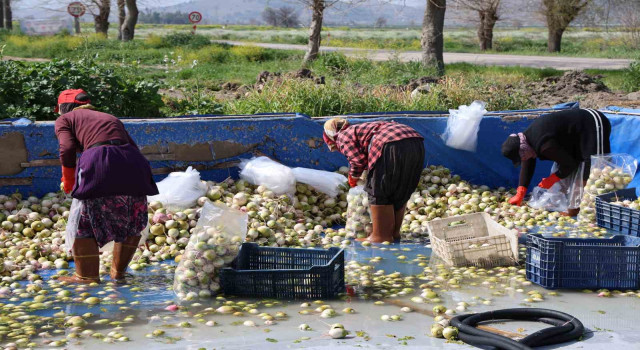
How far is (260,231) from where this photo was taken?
6.43m

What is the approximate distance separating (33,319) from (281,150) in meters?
3.76

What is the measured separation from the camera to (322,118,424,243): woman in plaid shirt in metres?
6.27

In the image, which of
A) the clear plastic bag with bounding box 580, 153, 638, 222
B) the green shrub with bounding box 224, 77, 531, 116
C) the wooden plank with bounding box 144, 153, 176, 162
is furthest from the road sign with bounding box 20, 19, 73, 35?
the clear plastic bag with bounding box 580, 153, 638, 222

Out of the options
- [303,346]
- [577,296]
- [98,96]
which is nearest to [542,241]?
[577,296]

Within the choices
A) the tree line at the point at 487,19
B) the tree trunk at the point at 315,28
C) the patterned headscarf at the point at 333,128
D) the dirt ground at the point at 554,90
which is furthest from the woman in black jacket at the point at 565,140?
the tree trunk at the point at 315,28

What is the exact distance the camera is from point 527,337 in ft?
12.9

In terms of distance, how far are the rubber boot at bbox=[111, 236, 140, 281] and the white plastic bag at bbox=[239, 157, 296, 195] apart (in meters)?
2.05

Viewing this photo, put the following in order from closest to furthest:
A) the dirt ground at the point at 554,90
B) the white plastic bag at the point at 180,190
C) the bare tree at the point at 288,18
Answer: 1. the white plastic bag at the point at 180,190
2. the dirt ground at the point at 554,90
3. the bare tree at the point at 288,18

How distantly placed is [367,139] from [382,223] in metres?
0.74

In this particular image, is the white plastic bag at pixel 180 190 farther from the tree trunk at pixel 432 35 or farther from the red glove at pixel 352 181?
the tree trunk at pixel 432 35

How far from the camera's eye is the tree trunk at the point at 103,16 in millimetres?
34062

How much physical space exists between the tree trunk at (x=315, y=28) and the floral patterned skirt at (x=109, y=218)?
1286 centimetres

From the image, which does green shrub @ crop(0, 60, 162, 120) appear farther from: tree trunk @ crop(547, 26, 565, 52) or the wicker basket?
tree trunk @ crop(547, 26, 565, 52)

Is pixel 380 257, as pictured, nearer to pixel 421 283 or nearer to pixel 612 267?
pixel 421 283
